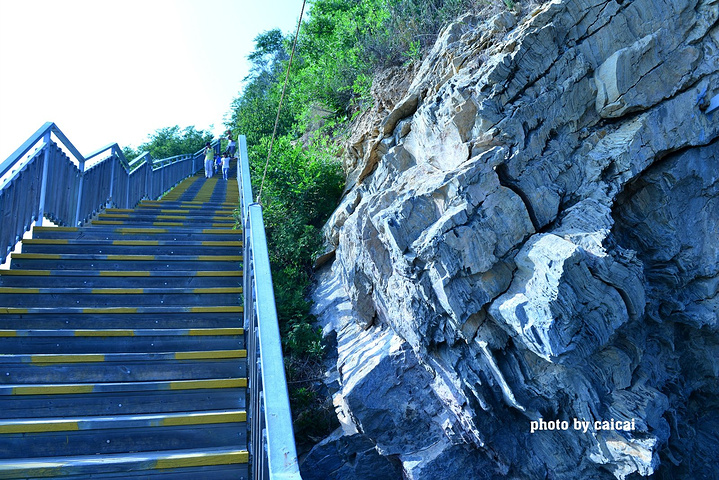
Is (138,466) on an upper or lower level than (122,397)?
lower

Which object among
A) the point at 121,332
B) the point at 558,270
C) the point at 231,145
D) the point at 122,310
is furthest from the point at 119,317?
the point at 231,145

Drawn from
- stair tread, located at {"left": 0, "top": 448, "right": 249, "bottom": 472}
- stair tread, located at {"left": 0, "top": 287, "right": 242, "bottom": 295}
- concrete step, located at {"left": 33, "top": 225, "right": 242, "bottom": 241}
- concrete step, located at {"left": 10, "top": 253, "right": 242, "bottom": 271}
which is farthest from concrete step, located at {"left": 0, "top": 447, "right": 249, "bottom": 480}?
concrete step, located at {"left": 33, "top": 225, "right": 242, "bottom": 241}

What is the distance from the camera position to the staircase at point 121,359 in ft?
10.4

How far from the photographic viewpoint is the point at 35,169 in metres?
5.63

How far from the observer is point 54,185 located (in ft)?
19.7

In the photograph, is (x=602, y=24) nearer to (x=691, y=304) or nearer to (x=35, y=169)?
(x=691, y=304)

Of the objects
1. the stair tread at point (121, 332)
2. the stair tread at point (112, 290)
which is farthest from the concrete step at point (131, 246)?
the stair tread at point (121, 332)

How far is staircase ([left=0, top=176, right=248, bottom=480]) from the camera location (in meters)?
3.17

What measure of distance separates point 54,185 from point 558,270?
5567 millimetres

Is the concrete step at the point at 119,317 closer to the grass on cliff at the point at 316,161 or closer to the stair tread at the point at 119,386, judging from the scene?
the stair tread at the point at 119,386

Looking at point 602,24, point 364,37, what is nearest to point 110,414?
point 602,24

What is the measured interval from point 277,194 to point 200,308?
337cm

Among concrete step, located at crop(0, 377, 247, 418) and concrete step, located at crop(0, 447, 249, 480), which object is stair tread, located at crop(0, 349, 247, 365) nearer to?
concrete step, located at crop(0, 377, 247, 418)

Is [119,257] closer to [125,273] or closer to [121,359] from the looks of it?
[125,273]
